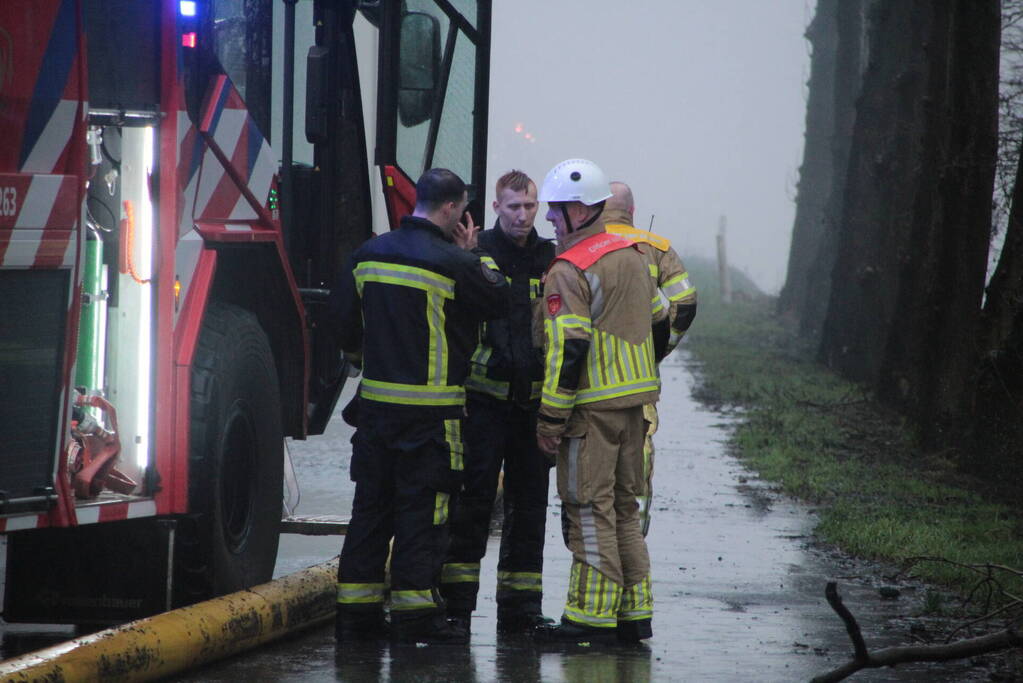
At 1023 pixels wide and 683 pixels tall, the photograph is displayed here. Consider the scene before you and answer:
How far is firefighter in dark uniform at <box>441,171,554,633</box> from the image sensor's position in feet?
23.0

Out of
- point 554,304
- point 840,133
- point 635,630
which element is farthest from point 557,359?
point 840,133

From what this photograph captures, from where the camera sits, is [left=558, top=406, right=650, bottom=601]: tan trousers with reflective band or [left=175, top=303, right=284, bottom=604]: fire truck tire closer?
[left=175, top=303, right=284, bottom=604]: fire truck tire

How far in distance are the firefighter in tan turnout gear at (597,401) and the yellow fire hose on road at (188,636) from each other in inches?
38.7

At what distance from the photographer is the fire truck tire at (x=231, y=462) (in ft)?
20.6

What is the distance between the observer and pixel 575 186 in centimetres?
692

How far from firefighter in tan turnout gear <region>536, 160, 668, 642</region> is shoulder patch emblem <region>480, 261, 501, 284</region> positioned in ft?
0.84

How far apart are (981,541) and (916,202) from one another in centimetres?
597

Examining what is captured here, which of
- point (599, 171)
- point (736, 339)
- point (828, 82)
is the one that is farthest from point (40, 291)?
point (828, 82)

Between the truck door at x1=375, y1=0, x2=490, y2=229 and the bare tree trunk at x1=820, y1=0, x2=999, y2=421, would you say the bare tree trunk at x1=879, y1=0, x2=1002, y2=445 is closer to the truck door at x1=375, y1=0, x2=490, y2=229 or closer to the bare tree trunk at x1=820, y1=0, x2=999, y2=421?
the bare tree trunk at x1=820, y1=0, x2=999, y2=421

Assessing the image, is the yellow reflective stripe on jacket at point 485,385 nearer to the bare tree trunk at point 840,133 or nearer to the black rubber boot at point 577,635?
the black rubber boot at point 577,635

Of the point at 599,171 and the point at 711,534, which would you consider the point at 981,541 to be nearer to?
the point at 711,534

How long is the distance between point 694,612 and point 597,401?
1.35 meters

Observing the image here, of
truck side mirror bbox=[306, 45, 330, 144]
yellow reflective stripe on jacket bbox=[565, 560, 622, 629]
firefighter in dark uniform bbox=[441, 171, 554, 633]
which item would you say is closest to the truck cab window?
truck side mirror bbox=[306, 45, 330, 144]

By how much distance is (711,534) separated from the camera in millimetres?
10031
